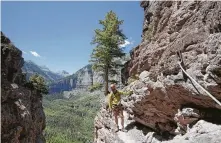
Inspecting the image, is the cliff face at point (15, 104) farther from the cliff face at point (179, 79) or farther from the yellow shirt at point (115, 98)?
the yellow shirt at point (115, 98)

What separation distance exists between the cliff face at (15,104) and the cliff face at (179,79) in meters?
19.2

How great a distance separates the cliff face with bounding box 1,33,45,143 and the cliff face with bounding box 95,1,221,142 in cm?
1915

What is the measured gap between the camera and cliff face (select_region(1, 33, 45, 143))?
37281 mm

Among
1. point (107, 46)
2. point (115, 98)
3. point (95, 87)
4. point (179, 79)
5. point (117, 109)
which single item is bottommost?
point (117, 109)

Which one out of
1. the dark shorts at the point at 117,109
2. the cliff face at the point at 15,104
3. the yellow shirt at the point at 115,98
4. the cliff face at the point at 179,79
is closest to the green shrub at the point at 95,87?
the cliff face at the point at 15,104

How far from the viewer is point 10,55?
1756 inches

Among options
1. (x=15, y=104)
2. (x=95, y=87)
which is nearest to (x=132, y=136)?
(x=95, y=87)

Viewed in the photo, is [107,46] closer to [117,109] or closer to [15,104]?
[15,104]

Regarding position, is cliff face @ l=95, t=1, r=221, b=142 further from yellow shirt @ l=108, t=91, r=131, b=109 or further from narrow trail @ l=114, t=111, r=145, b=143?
yellow shirt @ l=108, t=91, r=131, b=109

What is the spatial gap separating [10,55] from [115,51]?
1731cm

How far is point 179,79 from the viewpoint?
1470 centimetres

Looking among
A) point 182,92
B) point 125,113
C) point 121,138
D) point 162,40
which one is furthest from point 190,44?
point 125,113

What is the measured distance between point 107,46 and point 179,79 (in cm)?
2807

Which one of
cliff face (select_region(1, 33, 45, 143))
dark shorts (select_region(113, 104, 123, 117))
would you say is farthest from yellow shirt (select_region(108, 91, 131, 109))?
cliff face (select_region(1, 33, 45, 143))
